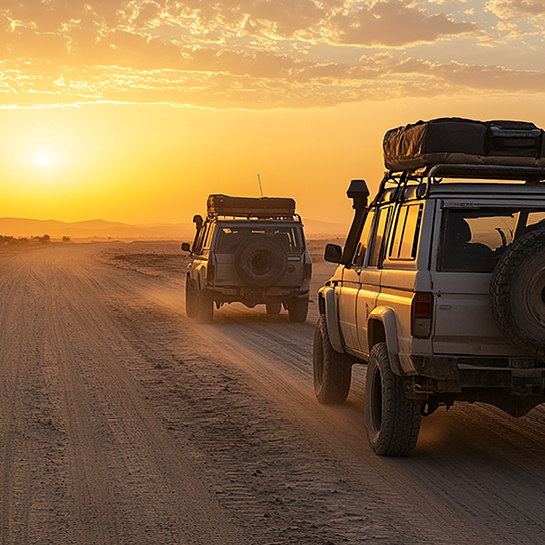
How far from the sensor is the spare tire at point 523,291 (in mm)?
5426

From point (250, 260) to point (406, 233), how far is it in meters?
9.18

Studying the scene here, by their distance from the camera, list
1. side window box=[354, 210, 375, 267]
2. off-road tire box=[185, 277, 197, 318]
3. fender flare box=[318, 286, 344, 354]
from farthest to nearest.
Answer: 1. off-road tire box=[185, 277, 197, 318]
2. fender flare box=[318, 286, 344, 354]
3. side window box=[354, 210, 375, 267]

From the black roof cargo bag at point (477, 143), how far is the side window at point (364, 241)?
1.38 meters

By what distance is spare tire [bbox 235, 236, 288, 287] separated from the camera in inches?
602

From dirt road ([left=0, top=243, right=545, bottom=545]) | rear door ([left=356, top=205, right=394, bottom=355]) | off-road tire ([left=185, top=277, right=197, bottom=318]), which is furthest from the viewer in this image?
off-road tire ([left=185, top=277, right=197, bottom=318])

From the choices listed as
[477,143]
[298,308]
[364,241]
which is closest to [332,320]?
[364,241]

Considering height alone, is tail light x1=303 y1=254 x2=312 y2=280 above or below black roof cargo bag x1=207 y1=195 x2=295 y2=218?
below

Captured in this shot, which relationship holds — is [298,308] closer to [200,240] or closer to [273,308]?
[273,308]

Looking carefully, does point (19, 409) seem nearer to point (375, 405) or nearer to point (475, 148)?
point (375, 405)

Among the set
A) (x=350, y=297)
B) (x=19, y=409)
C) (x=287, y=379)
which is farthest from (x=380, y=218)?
(x=19, y=409)

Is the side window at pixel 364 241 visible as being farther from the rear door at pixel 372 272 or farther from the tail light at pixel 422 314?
the tail light at pixel 422 314

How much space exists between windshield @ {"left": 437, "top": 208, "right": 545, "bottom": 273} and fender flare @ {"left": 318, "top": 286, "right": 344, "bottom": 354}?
2264 millimetres

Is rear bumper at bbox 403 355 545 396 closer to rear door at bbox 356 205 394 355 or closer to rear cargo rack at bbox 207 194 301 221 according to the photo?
rear door at bbox 356 205 394 355

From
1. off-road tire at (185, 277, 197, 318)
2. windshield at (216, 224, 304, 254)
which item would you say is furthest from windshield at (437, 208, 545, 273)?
off-road tire at (185, 277, 197, 318)
